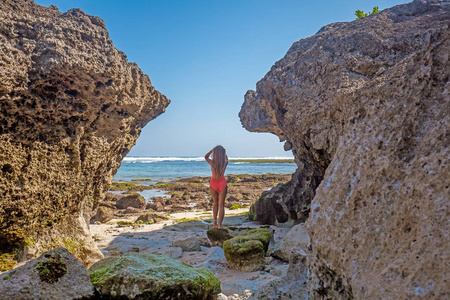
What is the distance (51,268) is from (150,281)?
76 centimetres

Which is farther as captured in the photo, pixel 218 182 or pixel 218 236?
pixel 218 182

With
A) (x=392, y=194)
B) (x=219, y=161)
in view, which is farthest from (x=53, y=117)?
(x=392, y=194)

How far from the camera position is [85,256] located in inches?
188

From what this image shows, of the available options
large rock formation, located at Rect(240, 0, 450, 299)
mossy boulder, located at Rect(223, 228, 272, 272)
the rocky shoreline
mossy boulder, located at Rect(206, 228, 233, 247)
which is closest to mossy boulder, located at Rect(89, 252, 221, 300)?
the rocky shoreline

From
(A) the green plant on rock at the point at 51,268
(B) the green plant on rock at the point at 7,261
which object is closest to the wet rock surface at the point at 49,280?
(A) the green plant on rock at the point at 51,268

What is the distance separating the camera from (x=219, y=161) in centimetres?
690

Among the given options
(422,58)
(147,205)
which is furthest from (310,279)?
(147,205)

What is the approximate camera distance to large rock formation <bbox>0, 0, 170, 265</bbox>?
3764 millimetres

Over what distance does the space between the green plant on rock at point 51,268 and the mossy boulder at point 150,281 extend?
291mm

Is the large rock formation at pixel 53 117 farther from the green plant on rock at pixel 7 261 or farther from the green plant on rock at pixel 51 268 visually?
the green plant on rock at pixel 51 268

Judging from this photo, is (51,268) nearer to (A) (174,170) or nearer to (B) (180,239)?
(B) (180,239)

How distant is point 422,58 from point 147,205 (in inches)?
479

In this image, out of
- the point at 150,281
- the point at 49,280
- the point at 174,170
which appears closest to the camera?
the point at 49,280

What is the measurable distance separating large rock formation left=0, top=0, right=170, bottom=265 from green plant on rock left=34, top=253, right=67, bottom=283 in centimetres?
203
